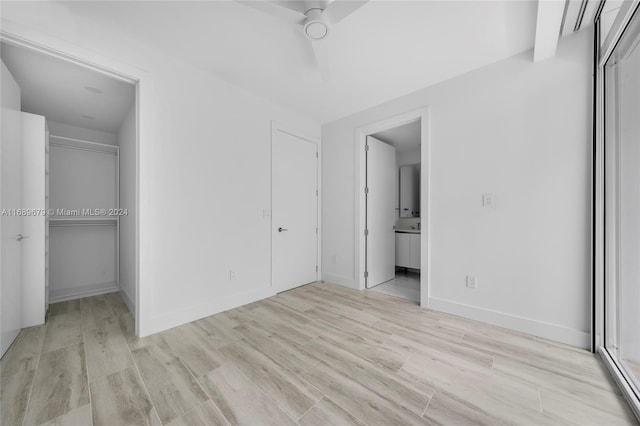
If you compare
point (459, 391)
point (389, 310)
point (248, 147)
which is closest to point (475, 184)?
point (389, 310)

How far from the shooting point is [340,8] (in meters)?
1.50

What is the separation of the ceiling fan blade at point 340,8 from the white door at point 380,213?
2.11m

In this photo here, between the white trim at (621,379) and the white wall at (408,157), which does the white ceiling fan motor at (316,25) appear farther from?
the white wall at (408,157)

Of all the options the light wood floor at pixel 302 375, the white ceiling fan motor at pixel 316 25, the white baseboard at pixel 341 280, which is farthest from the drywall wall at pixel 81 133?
the white baseboard at pixel 341 280

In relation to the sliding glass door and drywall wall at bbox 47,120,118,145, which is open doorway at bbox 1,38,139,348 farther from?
the sliding glass door

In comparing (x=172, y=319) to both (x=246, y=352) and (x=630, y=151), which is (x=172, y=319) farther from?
(x=630, y=151)

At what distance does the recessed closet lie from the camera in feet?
8.61

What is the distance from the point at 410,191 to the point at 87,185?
5401 millimetres

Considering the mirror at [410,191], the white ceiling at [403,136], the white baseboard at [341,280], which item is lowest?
the white baseboard at [341,280]

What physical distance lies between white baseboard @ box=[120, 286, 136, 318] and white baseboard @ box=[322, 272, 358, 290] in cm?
254

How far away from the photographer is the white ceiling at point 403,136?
356 centimetres

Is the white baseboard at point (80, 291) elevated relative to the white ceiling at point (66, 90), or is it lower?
lower

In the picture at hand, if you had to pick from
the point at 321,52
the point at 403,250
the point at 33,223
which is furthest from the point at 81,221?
the point at 403,250

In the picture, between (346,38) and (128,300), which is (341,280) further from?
(346,38)
